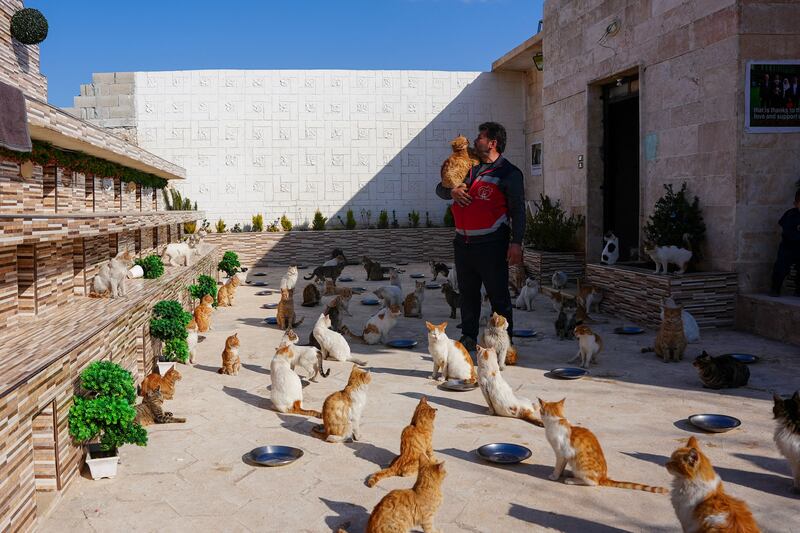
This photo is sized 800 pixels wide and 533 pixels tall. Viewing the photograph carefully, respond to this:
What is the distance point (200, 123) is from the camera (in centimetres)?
1970

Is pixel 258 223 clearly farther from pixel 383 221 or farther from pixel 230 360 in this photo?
pixel 230 360

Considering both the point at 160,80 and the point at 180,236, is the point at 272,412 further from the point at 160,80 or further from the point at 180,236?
Answer: the point at 160,80

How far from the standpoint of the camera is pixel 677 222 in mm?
9195

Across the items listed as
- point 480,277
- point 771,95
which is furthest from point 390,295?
point 771,95

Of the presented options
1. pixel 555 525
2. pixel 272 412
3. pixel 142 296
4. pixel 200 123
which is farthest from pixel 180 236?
pixel 555 525

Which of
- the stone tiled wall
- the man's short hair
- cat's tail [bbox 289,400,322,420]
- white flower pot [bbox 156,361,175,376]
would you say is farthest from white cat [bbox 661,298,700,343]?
the stone tiled wall

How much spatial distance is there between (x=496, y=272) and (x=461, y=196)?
99 cm

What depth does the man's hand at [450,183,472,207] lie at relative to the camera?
735 centimetres

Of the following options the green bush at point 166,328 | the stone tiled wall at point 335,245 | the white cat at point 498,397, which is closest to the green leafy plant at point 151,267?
the green bush at point 166,328

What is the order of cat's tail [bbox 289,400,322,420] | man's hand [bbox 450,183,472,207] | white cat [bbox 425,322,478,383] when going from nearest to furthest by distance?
cat's tail [bbox 289,400,322,420], white cat [bbox 425,322,478,383], man's hand [bbox 450,183,472,207]

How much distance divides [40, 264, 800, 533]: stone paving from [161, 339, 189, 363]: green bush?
21 centimetres

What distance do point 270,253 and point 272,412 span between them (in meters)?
13.7

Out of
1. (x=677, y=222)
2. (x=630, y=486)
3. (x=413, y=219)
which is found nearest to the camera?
(x=630, y=486)

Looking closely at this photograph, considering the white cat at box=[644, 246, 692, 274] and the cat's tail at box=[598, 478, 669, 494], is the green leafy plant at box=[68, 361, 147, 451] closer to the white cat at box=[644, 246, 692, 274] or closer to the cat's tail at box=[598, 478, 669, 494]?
the cat's tail at box=[598, 478, 669, 494]
